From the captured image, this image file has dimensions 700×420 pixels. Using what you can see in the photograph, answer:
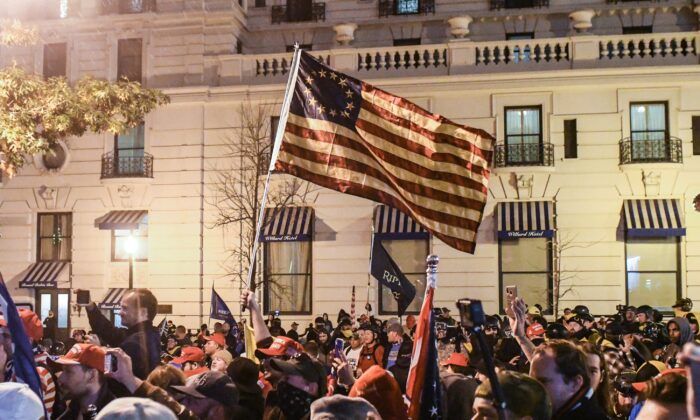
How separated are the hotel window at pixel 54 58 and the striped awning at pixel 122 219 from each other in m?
5.47

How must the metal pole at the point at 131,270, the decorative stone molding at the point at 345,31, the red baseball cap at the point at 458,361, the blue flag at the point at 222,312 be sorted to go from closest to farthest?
the red baseball cap at the point at 458,361, the blue flag at the point at 222,312, the metal pole at the point at 131,270, the decorative stone molding at the point at 345,31

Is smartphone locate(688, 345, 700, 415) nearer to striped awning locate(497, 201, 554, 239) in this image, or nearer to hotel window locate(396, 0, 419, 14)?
striped awning locate(497, 201, 554, 239)

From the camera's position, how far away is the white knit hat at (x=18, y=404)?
3.80 metres

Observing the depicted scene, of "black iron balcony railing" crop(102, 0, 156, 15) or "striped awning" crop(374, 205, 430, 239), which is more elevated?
"black iron balcony railing" crop(102, 0, 156, 15)

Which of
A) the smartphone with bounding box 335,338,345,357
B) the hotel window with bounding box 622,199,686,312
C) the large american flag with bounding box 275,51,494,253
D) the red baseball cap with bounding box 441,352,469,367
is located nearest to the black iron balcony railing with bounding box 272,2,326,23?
the hotel window with bounding box 622,199,686,312

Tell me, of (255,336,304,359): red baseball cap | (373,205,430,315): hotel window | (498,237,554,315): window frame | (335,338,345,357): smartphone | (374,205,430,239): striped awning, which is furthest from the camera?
(373,205,430,315): hotel window

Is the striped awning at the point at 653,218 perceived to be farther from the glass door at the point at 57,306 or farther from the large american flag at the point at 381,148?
the glass door at the point at 57,306

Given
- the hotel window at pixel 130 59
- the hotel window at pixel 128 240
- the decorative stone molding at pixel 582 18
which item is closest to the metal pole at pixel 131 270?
the hotel window at pixel 128 240

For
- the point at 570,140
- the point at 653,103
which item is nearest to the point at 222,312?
the point at 570,140

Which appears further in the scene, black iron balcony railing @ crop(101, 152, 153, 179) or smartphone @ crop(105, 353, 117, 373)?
black iron balcony railing @ crop(101, 152, 153, 179)

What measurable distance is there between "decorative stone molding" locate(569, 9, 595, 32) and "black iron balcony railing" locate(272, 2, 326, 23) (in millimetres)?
8109

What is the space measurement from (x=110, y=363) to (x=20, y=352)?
60 cm

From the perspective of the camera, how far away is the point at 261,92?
28.1 meters

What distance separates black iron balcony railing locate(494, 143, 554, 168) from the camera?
86.8 feet
